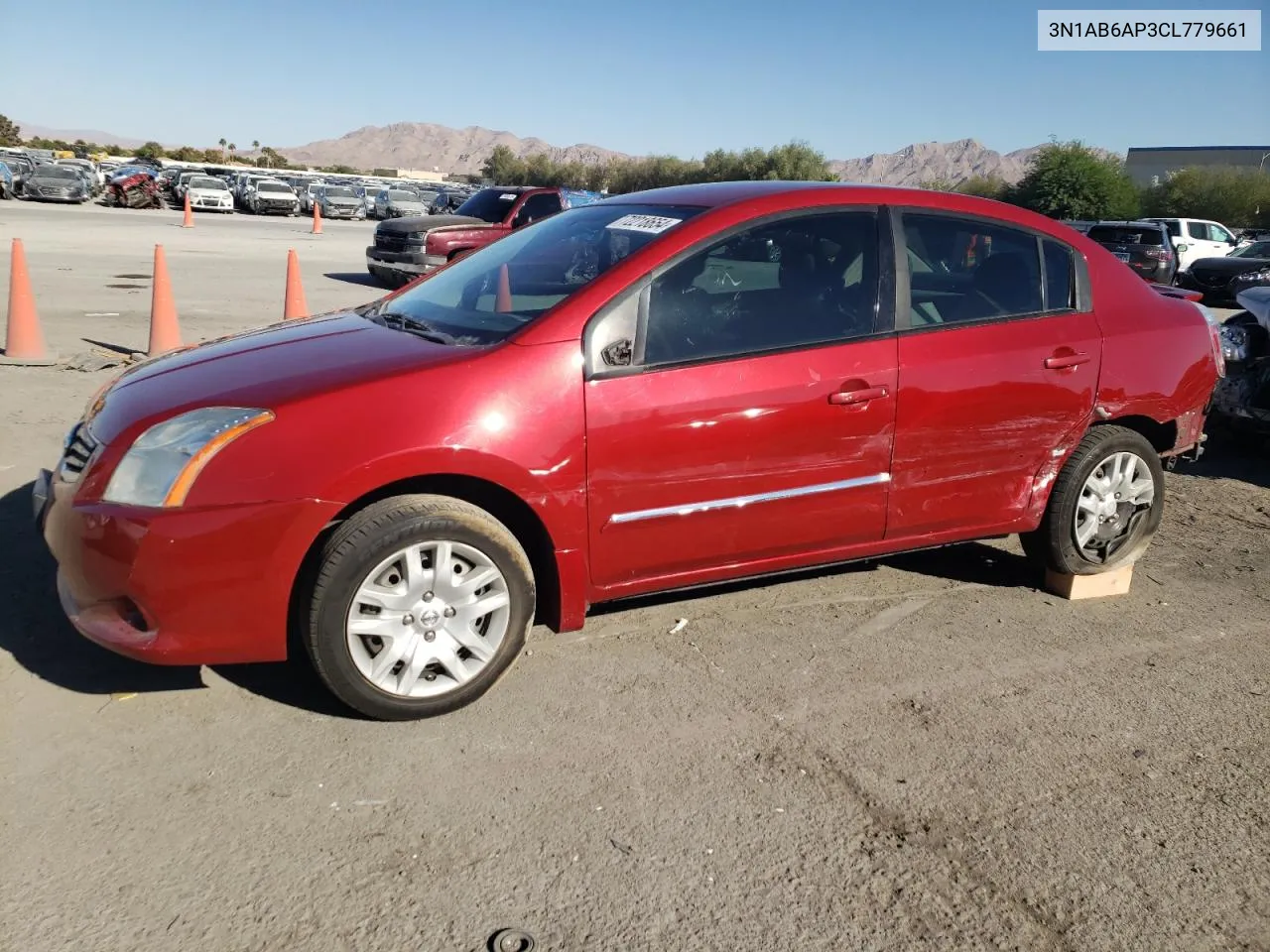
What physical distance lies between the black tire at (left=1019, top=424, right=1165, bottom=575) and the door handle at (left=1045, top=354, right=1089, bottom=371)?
1.17ft

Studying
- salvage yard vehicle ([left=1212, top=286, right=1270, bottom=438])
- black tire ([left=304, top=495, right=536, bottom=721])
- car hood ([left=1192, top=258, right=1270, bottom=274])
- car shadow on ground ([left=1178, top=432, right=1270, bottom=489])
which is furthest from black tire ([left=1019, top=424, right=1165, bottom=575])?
car hood ([left=1192, top=258, right=1270, bottom=274])

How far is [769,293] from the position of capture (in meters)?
3.96

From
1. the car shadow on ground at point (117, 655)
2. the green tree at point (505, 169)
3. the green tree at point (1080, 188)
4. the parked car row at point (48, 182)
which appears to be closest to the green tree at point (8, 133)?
the green tree at point (505, 169)

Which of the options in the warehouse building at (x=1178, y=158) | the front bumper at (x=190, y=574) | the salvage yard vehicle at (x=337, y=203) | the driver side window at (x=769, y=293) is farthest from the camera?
the warehouse building at (x=1178, y=158)

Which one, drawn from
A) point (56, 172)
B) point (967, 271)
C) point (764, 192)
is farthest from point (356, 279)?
point (56, 172)

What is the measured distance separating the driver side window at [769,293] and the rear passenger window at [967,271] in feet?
0.73

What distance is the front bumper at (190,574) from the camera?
10.3 ft

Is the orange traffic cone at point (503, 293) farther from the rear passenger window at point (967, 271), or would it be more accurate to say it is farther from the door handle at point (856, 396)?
the rear passenger window at point (967, 271)

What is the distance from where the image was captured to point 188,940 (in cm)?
241

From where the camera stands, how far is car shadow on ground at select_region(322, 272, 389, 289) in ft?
56.6

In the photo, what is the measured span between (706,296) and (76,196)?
1683 inches

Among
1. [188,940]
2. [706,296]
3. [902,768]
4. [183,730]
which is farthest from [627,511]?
[188,940]

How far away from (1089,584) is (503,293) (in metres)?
2.90

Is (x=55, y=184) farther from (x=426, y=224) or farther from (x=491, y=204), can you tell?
(x=426, y=224)
